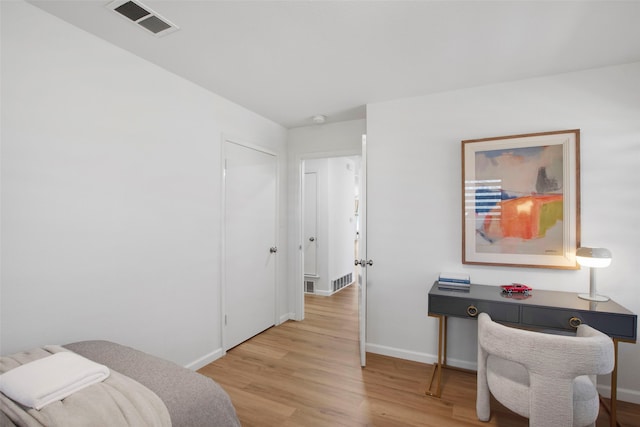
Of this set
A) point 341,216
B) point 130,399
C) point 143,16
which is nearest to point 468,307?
point 130,399

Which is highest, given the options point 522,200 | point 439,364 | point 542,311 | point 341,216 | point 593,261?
point 522,200

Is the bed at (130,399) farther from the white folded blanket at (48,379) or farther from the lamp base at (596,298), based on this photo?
the lamp base at (596,298)

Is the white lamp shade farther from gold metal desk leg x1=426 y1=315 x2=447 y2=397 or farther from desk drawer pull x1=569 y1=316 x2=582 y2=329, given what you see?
gold metal desk leg x1=426 y1=315 x2=447 y2=397

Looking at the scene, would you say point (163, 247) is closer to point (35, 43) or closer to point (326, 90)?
point (35, 43)

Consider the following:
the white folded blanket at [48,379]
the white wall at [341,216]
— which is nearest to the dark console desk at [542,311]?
the white folded blanket at [48,379]

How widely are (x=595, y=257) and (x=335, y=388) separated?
2.07 meters

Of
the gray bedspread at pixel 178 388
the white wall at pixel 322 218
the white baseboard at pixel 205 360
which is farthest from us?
the white wall at pixel 322 218

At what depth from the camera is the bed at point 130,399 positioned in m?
1.07

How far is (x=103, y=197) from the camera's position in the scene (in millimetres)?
1988

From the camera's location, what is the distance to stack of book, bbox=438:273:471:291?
8.21ft

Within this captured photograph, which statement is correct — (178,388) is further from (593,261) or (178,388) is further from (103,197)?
Result: (593,261)

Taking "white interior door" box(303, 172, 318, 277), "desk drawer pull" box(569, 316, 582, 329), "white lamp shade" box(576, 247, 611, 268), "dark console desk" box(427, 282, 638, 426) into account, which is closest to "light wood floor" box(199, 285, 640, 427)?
"dark console desk" box(427, 282, 638, 426)

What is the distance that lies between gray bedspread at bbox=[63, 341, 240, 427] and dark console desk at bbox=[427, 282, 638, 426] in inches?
65.0

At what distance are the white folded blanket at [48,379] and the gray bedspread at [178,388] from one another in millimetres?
169
